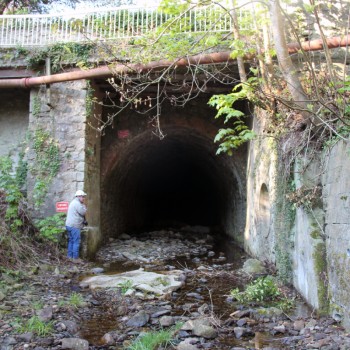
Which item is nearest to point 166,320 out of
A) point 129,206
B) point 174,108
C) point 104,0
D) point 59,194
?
point 59,194

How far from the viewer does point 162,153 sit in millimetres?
14336

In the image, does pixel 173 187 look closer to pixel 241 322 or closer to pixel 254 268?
pixel 254 268

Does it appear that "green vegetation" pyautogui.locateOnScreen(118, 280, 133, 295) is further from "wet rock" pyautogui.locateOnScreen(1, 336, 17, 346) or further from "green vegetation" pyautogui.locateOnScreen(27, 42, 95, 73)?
"green vegetation" pyautogui.locateOnScreen(27, 42, 95, 73)

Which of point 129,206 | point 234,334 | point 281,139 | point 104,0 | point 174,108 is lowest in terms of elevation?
point 234,334

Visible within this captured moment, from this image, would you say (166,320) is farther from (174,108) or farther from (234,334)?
(174,108)

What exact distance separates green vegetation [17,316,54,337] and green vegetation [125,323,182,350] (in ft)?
2.87

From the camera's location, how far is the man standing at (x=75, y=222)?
7707 millimetres

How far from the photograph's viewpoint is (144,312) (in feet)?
14.8

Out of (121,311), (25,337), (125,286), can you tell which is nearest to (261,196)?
(125,286)

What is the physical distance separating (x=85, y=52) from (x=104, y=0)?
28.9 feet

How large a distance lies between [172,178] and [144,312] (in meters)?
15.2

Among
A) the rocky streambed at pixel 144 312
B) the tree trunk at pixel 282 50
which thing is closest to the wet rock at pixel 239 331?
the rocky streambed at pixel 144 312

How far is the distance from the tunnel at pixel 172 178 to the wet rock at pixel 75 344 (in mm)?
6524

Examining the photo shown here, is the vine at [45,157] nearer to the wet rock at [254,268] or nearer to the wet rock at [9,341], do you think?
the wet rock at [254,268]
